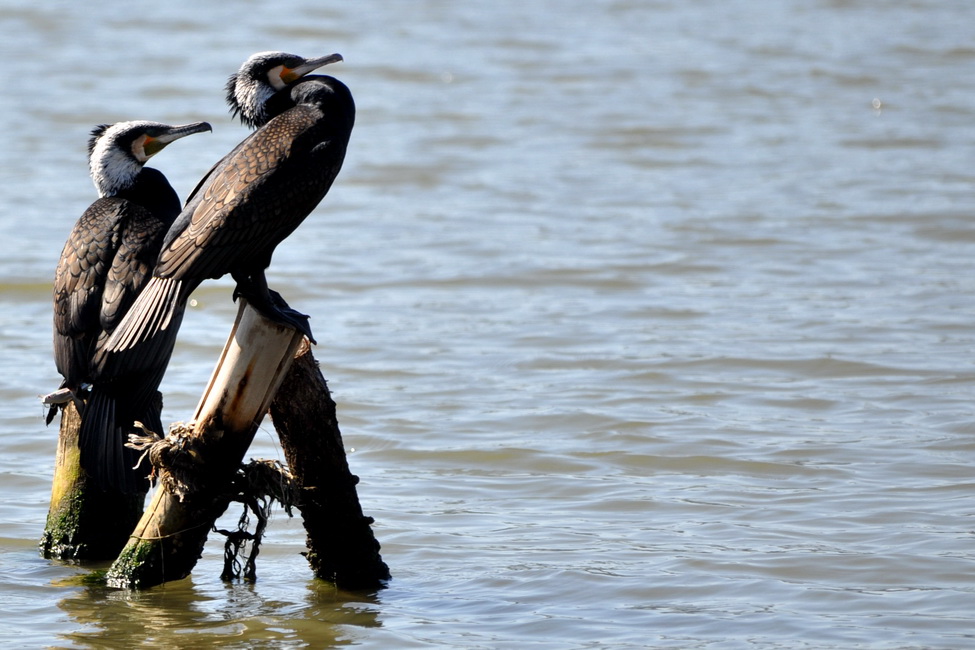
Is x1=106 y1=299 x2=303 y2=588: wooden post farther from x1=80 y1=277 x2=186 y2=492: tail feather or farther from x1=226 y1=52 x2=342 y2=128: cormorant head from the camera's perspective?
x1=226 y1=52 x2=342 y2=128: cormorant head

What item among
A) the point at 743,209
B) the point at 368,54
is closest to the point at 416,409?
the point at 743,209

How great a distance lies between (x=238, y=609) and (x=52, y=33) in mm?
15319

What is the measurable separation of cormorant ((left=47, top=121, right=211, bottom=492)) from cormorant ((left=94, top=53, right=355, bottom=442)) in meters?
0.14

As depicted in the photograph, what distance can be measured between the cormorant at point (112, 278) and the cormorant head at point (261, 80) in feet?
0.63

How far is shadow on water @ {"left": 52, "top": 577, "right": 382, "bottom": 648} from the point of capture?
4953 mm

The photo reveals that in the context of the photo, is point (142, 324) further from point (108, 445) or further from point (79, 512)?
point (79, 512)

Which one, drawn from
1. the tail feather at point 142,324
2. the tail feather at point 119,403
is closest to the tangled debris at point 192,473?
the tail feather at point 119,403

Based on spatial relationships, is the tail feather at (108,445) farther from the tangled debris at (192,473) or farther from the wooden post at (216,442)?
the wooden post at (216,442)

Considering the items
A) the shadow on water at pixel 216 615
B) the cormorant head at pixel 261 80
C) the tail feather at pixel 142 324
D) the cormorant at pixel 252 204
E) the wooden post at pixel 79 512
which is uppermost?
the cormorant head at pixel 261 80

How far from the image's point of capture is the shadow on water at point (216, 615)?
4.95 metres

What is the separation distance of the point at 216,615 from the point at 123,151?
190cm

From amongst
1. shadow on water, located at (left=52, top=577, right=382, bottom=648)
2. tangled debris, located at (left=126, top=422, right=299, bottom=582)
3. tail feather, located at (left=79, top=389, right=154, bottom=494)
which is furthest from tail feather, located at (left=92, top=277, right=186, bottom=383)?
shadow on water, located at (left=52, top=577, right=382, bottom=648)

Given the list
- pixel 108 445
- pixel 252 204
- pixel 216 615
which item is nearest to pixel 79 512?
pixel 108 445

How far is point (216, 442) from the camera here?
15.5ft
